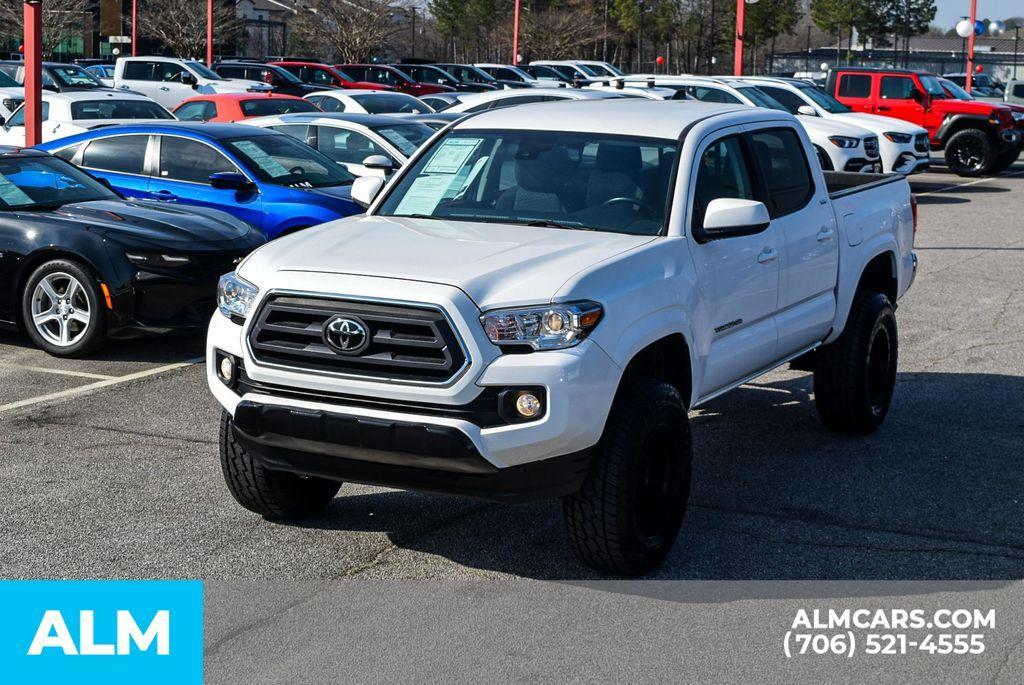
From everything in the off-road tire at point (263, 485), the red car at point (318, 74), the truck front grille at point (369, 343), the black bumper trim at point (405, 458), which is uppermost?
the red car at point (318, 74)

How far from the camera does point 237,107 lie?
64.1 ft

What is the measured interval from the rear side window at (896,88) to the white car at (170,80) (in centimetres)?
1334

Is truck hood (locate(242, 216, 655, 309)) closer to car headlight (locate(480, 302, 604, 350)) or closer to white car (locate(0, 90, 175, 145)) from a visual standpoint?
car headlight (locate(480, 302, 604, 350))

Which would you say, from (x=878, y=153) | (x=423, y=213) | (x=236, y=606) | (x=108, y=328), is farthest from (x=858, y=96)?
(x=236, y=606)

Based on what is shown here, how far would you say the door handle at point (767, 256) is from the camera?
642 centimetres

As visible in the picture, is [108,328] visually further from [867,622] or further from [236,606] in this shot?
[867,622]

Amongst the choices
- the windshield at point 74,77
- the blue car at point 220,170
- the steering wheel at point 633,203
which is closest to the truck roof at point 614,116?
the steering wheel at point 633,203

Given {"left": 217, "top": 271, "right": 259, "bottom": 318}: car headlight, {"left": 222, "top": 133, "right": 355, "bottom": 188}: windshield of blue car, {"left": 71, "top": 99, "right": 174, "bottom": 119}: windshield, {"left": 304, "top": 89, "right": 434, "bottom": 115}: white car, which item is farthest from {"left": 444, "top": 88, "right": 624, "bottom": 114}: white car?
{"left": 217, "top": 271, "right": 259, "bottom": 318}: car headlight

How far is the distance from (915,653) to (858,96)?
22778mm

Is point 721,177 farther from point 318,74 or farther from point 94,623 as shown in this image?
point 318,74

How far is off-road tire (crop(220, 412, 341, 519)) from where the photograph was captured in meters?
5.78

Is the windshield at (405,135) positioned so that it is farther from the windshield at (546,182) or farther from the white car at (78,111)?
the windshield at (546,182)

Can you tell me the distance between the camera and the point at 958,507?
6.38m

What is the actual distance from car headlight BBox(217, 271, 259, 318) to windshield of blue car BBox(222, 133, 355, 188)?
6.60m
